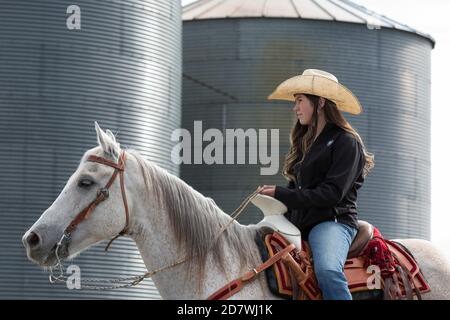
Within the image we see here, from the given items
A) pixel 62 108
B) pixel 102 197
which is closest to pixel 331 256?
pixel 102 197

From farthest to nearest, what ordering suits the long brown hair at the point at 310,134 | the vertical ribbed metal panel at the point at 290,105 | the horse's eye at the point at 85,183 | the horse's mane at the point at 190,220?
the vertical ribbed metal panel at the point at 290,105 → the long brown hair at the point at 310,134 → the horse's mane at the point at 190,220 → the horse's eye at the point at 85,183

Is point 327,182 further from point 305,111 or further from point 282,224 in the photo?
point 305,111

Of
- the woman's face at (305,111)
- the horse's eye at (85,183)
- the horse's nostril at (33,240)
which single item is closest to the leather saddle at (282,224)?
the woman's face at (305,111)

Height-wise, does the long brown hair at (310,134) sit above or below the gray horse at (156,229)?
above

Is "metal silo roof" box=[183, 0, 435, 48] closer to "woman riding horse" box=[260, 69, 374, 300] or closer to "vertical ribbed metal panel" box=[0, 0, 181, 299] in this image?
"vertical ribbed metal panel" box=[0, 0, 181, 299]

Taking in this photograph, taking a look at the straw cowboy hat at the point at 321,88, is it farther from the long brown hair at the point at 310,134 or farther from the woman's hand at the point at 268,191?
the woman's hand at the point at 268,191

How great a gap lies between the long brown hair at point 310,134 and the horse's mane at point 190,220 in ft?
2.70

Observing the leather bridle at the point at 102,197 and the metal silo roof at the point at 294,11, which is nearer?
the leather bridle at the point at 102,197

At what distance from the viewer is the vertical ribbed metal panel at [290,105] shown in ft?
115

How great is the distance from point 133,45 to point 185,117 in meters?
6.18

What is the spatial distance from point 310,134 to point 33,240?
2172 mm
